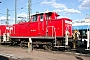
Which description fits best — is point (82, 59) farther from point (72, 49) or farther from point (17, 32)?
point (17, 32)

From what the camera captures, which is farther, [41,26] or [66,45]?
[41,26]

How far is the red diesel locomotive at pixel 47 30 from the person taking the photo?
61.3 feet

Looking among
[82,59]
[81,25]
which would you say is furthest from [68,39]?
[81,25]

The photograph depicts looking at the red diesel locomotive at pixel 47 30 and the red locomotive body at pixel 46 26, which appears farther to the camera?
the red locomotive body at pixel 46 26

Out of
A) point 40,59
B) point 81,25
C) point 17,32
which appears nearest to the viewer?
point 40,59

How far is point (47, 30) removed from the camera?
19875 mm

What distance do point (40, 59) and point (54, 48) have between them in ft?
22.8

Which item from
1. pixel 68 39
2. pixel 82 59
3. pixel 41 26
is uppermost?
pixel 41 26

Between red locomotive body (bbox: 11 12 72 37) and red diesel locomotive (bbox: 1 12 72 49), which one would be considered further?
red locomotive body (bbox: 11 12 72 37)

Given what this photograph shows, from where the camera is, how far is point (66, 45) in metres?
18.0

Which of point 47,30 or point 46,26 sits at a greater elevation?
point 46,26

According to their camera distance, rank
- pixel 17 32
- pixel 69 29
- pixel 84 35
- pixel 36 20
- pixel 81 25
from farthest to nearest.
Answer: pixel 81 25 < pixel 84 35 < pixel 17 32 < pixel 36 20 < pixel 69 29

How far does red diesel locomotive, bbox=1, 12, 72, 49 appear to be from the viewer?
1867cm

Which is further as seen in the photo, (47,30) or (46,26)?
(46,26)
